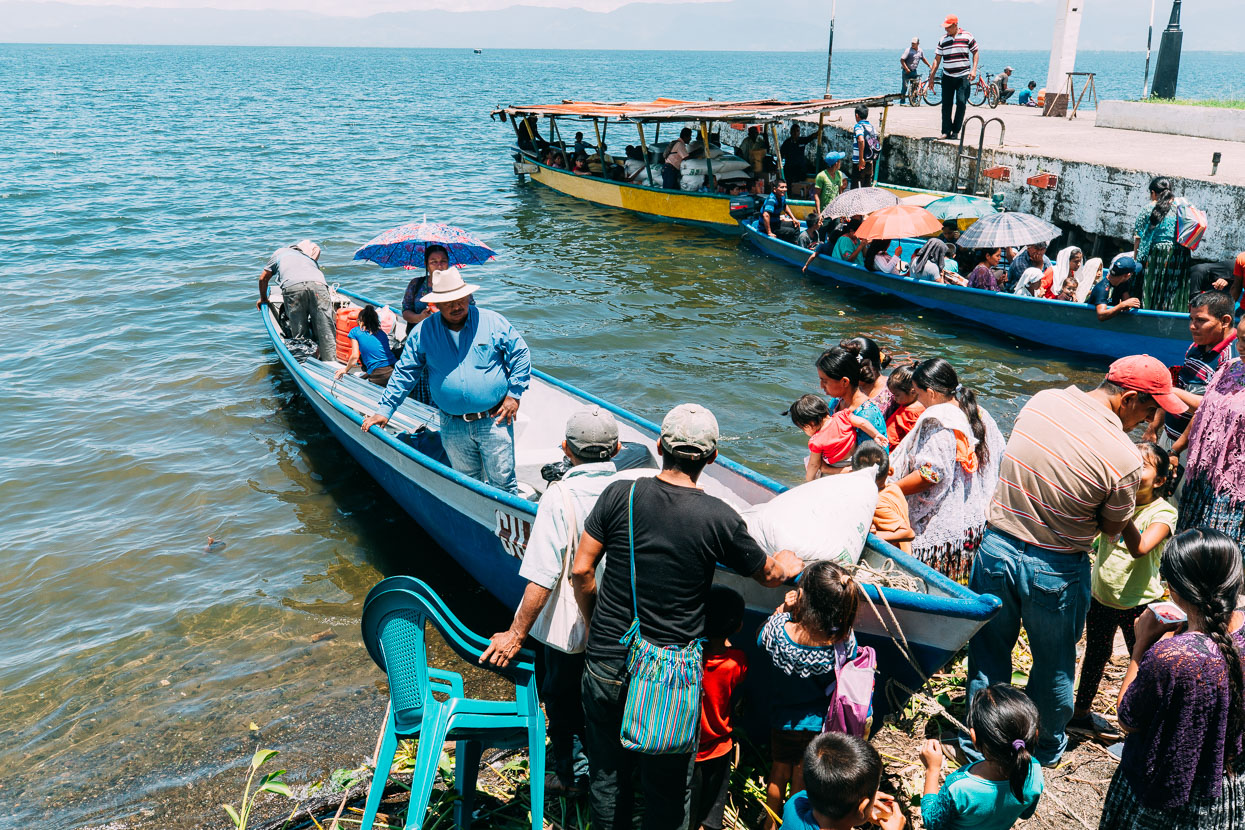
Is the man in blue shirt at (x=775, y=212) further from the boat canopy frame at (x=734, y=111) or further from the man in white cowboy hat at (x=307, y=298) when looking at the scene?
the man in white cowboy hat at (x=307, y=298)

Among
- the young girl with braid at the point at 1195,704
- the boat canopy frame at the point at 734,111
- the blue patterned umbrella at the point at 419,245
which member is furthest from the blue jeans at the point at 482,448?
the boat canopy frame at the point at 734,111

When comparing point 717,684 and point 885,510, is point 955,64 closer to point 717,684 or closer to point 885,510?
point 885,510

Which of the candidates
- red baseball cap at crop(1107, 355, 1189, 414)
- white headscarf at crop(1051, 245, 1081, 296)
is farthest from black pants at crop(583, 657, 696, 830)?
white headscarf at crop(1051, 245, 1081, 296)

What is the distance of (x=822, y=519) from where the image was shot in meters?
3.86

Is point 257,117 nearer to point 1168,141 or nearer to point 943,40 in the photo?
point 943,40

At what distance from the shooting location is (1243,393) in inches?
160

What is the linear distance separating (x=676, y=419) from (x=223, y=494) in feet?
23.3

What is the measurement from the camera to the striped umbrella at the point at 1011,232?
439 inches

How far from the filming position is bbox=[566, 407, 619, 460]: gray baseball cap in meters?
3.89

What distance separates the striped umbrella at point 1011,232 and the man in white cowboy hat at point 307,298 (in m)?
8.21

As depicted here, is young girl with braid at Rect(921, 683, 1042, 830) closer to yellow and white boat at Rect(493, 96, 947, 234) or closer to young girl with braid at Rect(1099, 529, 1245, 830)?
young girl with braid at Rect(1099, 529, 1245, 830)

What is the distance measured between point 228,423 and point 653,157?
1386 centimetres

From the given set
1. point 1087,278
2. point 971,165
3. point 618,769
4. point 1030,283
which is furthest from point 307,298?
point 971,165

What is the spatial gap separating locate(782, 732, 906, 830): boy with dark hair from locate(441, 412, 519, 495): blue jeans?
3495 millimetres
